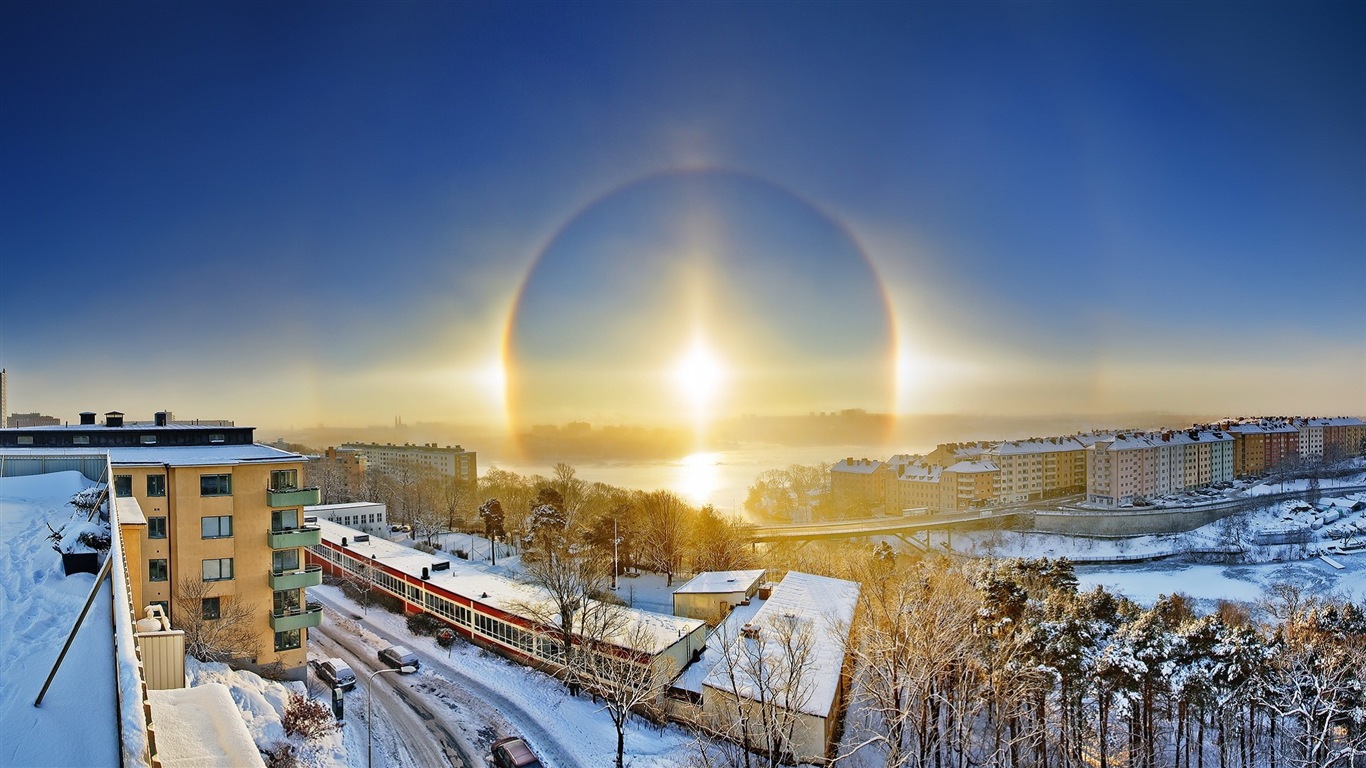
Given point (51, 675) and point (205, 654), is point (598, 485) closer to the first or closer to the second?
point (205, 654)

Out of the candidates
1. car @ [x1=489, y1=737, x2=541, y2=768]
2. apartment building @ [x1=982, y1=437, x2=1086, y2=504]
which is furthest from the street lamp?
apartment building @ [x1=982, y1=437, x2=1086, y2=504]

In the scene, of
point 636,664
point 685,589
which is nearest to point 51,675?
point 636,664

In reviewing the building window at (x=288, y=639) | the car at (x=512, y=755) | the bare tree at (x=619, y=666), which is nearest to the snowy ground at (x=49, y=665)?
the car at (x=512, y=755)

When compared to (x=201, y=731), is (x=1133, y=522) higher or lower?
lower

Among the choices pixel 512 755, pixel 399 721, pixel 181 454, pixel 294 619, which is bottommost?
pixel 399 721

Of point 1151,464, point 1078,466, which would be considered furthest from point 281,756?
point 1078,466

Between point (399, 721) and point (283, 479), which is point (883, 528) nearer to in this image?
point (399, 721)
